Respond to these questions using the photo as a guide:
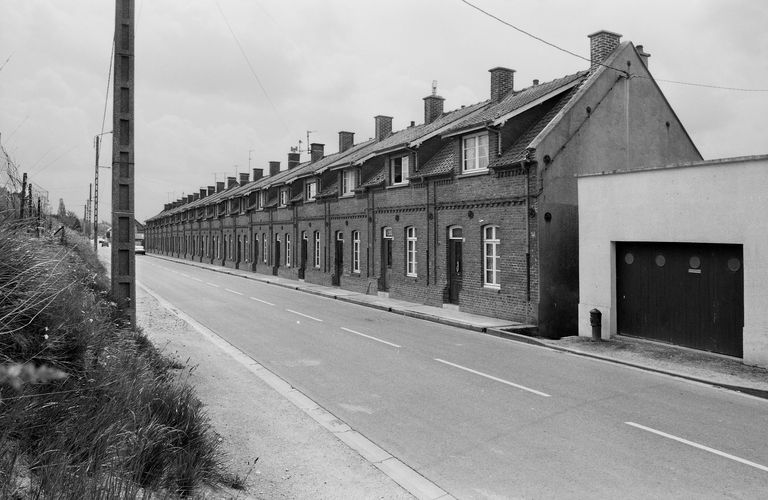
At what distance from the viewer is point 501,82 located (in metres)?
24.4

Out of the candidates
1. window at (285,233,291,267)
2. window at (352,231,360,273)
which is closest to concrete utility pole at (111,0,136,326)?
window at (352,231,360,273)

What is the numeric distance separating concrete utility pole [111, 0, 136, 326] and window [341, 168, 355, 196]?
19.6m

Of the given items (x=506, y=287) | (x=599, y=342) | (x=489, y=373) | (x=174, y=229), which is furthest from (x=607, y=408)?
(x=174, y=229)

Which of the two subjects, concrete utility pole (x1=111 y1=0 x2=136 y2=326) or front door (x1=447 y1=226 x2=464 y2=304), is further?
front door (x1=447 y1=226 x2=464 y2=304)

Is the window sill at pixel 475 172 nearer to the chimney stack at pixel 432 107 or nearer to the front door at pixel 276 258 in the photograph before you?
the chimney stack at pixel 432 107

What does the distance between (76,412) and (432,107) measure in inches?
1104

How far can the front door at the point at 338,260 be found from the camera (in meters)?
30.2

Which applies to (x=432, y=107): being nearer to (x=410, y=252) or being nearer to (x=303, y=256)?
(x=410, y=252)

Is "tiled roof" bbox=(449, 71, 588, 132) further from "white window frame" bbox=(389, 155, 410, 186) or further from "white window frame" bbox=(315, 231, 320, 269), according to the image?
"white window frame" bbox=(315, 231, 320, 269)

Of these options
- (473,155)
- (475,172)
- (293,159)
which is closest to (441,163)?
(473,155)

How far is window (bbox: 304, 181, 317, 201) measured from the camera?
113 feet

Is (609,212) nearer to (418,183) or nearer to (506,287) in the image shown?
(506,287)

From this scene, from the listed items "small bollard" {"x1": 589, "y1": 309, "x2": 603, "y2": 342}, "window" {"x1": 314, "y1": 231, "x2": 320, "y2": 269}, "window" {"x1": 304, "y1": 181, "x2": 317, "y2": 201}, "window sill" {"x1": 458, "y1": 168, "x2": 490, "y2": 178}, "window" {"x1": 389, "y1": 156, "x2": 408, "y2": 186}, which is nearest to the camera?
"small bollard" {"x1": 589, "y1": 309, "x2": 603, "y2": 342}

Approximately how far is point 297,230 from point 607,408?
29585 mm
